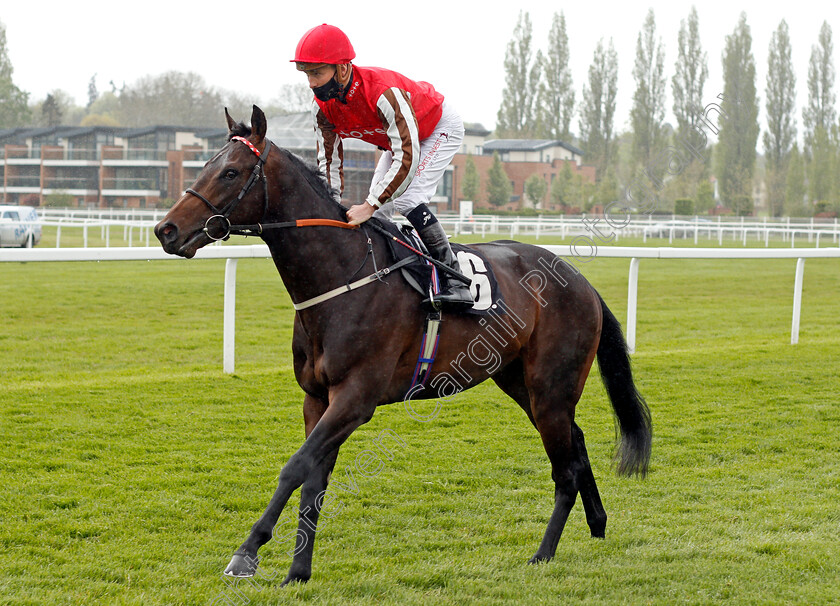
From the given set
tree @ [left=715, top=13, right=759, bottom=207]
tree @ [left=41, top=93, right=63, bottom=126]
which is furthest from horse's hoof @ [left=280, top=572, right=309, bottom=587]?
tree @ [left=41, top=93, right=63, bottom=126]

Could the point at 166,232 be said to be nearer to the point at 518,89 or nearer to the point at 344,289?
the point at 344,289

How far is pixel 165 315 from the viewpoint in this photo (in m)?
10.3

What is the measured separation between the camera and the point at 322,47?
10.1 feet

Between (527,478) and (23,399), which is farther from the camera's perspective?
(23,399)

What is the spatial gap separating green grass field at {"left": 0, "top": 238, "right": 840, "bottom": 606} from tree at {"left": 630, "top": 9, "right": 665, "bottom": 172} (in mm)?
42696

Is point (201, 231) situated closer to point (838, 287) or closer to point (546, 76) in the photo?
point (838, 287)

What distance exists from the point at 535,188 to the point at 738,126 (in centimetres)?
1316

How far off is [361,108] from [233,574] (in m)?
1.74

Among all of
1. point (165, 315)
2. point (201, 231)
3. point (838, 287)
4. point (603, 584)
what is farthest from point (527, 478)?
point (838, 287)

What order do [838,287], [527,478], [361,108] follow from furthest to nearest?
[838,287], [527,478], [361,108]

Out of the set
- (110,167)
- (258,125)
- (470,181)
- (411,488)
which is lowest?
(411,488)

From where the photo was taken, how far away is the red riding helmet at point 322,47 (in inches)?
121

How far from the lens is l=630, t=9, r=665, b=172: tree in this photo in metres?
47.9

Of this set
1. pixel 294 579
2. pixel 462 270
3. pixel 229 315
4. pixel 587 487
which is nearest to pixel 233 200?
pixel 462 270
